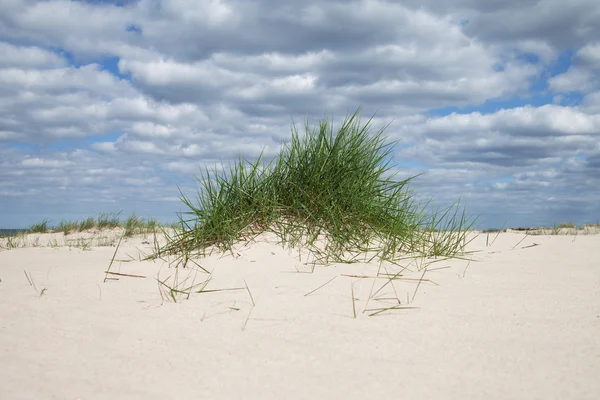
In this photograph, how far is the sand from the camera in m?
1.52

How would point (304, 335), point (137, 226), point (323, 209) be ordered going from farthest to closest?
point (137, 226) < point (323, 209) < point (304, 335)

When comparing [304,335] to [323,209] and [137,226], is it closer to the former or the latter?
[323,209]

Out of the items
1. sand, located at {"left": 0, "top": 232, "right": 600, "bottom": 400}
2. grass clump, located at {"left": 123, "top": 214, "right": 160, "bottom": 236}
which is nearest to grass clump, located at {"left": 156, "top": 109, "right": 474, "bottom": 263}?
sand, located at {"left": 0, "top": 232, "right": 600, "bottom": 400}

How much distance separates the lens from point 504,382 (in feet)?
4.96

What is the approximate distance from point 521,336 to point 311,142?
8.39 ft

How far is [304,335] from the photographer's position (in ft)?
6.24

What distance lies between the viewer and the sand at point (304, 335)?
4.99ft

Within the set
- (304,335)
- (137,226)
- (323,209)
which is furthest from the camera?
(137,226)

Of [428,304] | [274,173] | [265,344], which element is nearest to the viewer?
[265,344]

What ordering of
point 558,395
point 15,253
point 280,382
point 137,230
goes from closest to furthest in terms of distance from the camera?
point 558,395 < point 280,382 < point 15,253 < point 137,230

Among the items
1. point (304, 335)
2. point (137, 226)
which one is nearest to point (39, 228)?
point (137, 226)

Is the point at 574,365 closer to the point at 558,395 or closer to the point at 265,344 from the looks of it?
the point at 558,395

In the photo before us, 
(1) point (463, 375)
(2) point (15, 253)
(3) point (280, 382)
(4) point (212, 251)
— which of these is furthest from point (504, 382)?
(2) point (15, 253)

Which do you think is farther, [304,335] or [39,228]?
[39,228]
